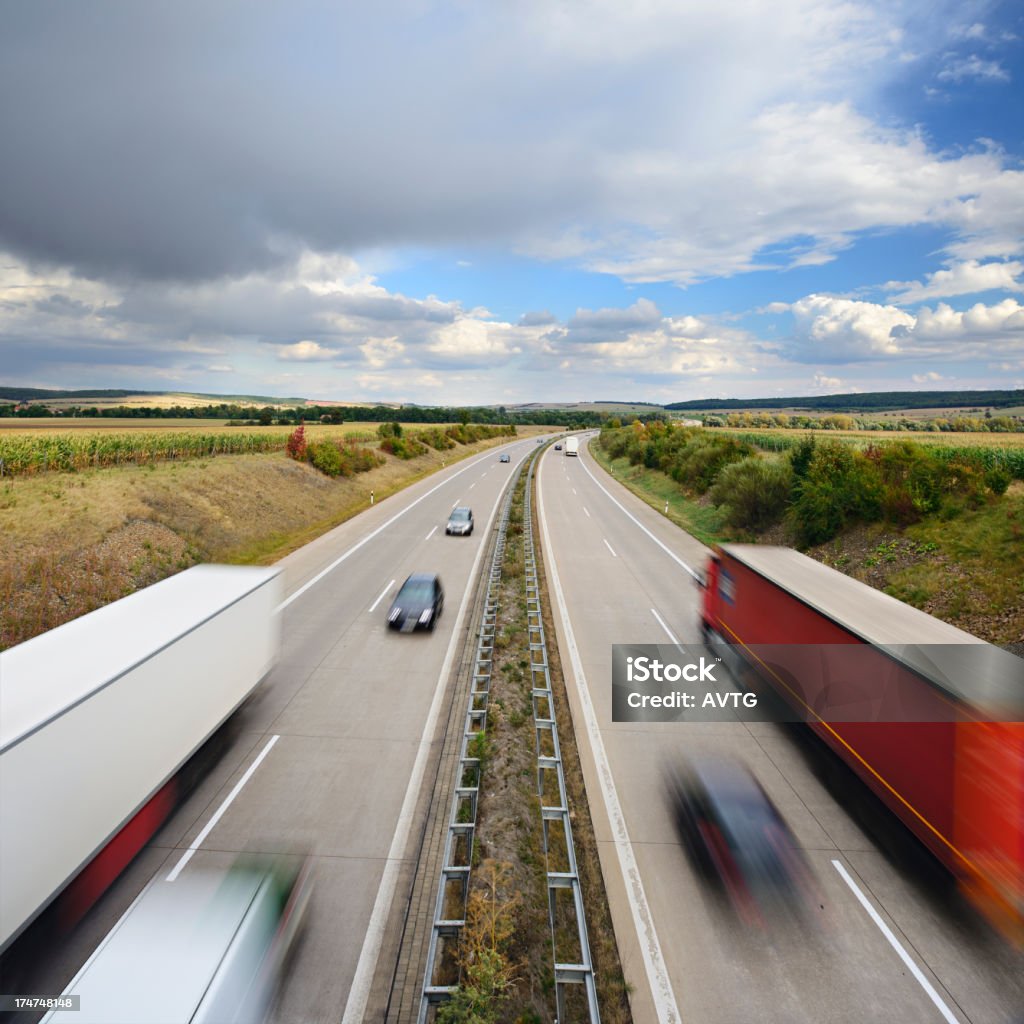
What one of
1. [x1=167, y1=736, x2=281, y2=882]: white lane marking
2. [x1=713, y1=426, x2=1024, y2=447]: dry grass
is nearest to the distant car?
[x1=167, y1=736, x2=281, y2=882]: white lane marking

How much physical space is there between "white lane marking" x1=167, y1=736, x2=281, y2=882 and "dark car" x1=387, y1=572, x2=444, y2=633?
5.21 meters

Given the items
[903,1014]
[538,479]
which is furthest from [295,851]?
[538,479]

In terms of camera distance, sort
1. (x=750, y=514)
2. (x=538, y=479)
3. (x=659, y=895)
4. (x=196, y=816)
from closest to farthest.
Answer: (x=659, y=895) < (x=196, y=816) < (x=750, y=514) < (x=538, y=479)

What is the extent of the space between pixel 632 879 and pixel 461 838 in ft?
8.25

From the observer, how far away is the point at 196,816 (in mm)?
8609

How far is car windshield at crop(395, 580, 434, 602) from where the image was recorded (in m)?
16.2

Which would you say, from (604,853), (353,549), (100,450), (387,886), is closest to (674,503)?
(353,549)

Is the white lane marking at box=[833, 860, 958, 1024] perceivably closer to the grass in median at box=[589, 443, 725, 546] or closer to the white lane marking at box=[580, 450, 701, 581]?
the white lane marking at box=[580, 450, 701, 581]

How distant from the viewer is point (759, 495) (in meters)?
29.2

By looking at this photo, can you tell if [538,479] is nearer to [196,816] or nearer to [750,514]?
[750,514]

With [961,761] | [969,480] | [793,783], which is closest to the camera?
[961,761]

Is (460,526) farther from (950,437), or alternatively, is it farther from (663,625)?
(950,437)

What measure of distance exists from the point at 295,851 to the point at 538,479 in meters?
45.0

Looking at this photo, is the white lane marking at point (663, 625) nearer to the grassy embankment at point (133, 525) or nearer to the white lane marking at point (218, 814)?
the white lane marking at point (218, 814)
